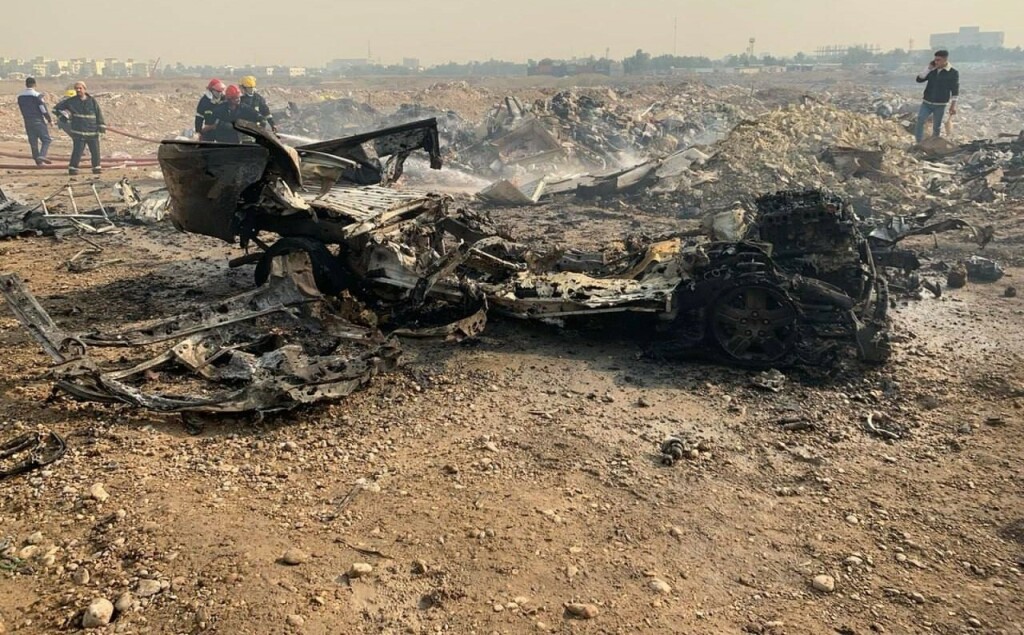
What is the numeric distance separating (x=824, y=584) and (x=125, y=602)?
2.94m

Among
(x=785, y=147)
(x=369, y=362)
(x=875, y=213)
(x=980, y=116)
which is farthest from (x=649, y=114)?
(x=369, y=362)

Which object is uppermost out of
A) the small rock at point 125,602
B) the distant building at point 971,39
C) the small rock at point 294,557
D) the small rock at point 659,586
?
the distant building at point 971,39

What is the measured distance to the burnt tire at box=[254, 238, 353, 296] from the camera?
5992 millimetres

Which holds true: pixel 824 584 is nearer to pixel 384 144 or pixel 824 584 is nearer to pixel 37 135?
pixel 384 144

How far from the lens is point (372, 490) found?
3.66 m

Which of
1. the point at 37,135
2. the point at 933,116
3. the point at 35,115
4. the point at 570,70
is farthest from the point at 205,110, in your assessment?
the point at 570,70

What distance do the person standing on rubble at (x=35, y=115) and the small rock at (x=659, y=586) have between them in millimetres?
17302

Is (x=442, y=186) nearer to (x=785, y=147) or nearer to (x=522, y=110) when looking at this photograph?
(x=522, y=110)

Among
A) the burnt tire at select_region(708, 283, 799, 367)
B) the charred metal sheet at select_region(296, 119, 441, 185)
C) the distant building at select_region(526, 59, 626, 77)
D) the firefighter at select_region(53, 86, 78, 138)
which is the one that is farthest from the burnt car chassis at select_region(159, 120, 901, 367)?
the distant building at select_region(526, 59, 626, 77)

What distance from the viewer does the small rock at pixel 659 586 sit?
9.77ft

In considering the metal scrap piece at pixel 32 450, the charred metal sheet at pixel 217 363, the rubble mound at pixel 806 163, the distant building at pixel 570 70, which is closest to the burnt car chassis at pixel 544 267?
the charred metal sheet at pixel 217 363

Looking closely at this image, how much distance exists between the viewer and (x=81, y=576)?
2869 millimetres

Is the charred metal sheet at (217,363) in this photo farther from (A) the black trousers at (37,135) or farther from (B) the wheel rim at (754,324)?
(A) the black trousers at (37,135)

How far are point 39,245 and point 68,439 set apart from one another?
679cm
